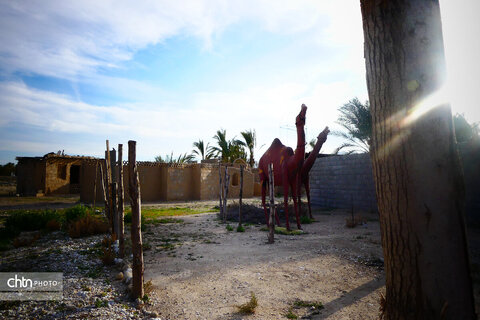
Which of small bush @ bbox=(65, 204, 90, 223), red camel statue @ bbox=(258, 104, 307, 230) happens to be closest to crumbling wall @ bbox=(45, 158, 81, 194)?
small bush @ bbox=(65, 204, 90, 223)

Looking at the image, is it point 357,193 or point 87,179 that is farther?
point 87,179

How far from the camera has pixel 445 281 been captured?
1.36 meters

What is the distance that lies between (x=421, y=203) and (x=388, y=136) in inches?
16.0

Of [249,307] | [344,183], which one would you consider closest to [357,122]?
[344,183]

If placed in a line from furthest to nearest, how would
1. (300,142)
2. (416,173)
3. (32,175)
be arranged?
(32,175) < (300,142) < (416,173)

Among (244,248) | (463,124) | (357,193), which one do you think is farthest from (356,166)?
(244,248)

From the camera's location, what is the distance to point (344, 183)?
38.6 ft

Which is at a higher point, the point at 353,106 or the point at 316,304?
the point at 353,106

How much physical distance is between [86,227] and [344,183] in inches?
387

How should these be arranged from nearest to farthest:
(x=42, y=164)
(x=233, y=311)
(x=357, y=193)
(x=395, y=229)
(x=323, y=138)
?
(x=395, y=229) → (x=233, y=311) → (x=323, y=138) → (x=357, y=193) → (x=42, y=164)

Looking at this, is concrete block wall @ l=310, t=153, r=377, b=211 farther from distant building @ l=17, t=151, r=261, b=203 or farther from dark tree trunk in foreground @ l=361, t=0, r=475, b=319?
dark tree trunk in foreground @ l=361, t=0, r=475, b=319

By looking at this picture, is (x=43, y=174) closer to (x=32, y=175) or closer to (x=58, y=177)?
(x=58, y=177)

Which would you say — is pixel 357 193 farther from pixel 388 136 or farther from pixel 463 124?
pixel 388 136

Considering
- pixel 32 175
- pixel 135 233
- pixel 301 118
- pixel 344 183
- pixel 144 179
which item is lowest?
pixel 135 233
